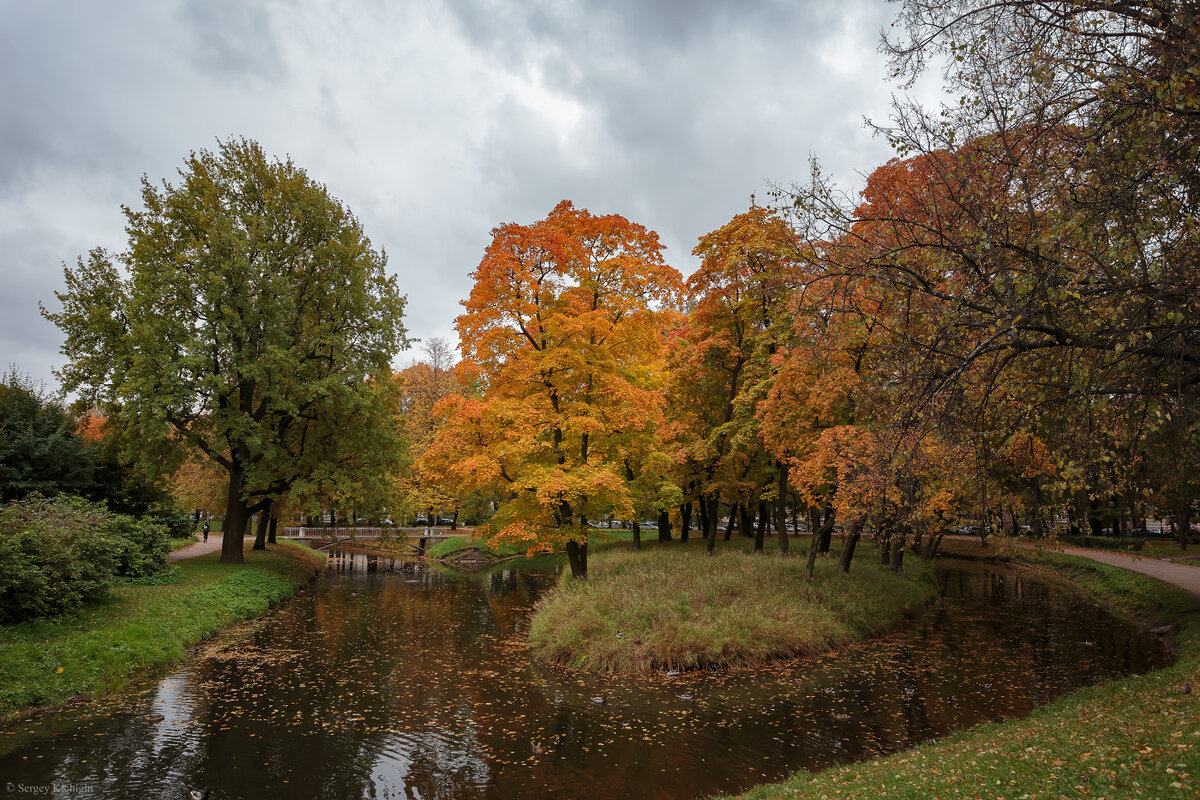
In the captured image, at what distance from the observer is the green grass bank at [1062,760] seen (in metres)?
6.18

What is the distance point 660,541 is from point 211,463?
2282 centimetres

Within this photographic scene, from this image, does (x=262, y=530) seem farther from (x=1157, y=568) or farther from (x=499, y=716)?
(x=1157, y=568)

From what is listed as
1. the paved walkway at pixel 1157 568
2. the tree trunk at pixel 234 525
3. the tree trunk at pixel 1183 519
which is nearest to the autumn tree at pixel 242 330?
the tree trunk at pixel 234 525

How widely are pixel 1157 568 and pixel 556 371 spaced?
29.6 m

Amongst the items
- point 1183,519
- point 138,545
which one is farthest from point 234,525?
point 1183,519

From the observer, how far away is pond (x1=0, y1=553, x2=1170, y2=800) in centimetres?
908

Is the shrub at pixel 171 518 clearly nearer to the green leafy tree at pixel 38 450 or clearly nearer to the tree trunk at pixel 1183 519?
the green leafy tree at pixel 38 450

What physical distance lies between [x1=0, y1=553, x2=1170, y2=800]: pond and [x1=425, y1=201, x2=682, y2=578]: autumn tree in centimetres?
468

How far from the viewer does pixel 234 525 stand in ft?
84.0

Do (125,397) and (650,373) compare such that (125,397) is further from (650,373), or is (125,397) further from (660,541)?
(660,541)

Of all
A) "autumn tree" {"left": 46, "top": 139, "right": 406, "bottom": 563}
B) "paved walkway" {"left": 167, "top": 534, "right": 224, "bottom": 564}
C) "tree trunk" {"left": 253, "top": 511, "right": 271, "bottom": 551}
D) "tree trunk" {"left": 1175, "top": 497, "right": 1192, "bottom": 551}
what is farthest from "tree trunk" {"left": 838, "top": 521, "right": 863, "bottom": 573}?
"tree trunk" {"left": 253, "top": 511, "right": 271, "bottom": 551}

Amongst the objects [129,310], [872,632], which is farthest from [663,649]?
[129,310]

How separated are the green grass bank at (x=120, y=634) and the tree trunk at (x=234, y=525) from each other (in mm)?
2091

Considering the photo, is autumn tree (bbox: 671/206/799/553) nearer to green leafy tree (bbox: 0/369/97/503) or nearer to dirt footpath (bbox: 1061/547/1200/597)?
dirt footpath (bbox: 1061/547/1200/597)
